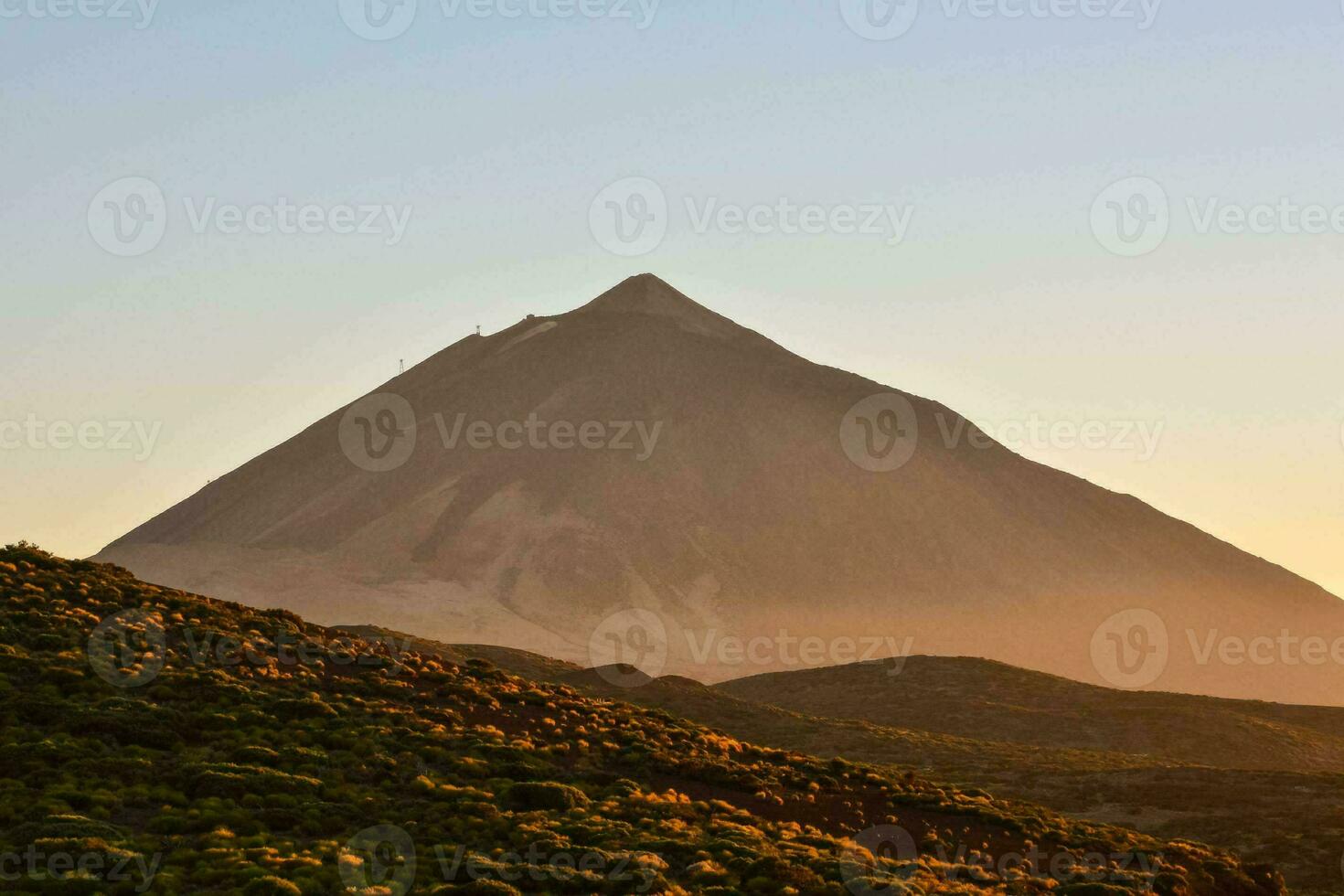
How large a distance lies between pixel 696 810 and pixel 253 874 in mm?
17303

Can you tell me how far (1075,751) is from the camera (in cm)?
10012

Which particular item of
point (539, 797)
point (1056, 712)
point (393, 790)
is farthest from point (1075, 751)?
point (393, 790)

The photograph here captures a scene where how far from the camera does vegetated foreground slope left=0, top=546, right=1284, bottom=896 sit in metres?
40.3

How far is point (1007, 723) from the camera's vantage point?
380 ft

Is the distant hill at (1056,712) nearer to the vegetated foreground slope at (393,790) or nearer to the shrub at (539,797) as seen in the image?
the vegetated foreground slope at (393,790)

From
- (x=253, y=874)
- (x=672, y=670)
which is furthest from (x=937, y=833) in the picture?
(x=672, y=670)

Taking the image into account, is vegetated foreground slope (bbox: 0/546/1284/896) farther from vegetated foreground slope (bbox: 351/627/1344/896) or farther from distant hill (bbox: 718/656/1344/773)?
distant hill (bbox: 718/656/1344/773)

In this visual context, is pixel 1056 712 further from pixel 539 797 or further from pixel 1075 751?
pixel 539 797

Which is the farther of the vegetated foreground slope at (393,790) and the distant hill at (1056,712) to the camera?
the distant hill at (1056,712)

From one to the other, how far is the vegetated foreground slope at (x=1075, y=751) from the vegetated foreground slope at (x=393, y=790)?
28.0 ft

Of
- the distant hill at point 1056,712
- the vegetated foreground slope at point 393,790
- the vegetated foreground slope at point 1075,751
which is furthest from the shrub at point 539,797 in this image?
the distant hill at point 1056,712

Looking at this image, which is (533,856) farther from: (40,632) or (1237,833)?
(1237,833)

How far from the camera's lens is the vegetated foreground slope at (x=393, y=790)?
4031 cm

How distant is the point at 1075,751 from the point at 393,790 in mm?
62961
